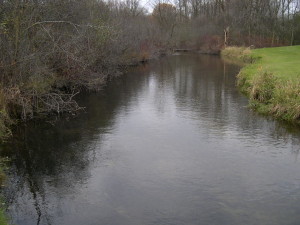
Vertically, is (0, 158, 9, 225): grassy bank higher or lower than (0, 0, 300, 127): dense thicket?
lower

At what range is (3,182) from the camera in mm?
9922

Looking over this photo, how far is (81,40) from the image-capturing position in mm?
19406

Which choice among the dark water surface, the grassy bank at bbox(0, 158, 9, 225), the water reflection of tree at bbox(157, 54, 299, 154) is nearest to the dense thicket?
the dark water surface

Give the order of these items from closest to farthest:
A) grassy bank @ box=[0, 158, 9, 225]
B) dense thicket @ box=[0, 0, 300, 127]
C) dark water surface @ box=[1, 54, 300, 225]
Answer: grassy bank @ box=[0, 158, 9, 225] < dark water surface @ box=[1, 54, 300, 225] < dense thicket @ box=[0, 0, 300, 127]

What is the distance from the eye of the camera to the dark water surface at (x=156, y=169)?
8.60 m

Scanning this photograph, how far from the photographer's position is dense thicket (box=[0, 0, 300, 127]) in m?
15.9

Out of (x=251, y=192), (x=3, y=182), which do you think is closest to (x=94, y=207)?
(x=3, y=182)

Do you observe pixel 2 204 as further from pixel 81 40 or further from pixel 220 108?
pixel 220 108

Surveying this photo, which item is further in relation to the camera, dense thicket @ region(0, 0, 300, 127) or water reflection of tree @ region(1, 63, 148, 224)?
dense thicket @ region(0, 0, 300, 127)

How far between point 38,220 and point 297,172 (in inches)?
294

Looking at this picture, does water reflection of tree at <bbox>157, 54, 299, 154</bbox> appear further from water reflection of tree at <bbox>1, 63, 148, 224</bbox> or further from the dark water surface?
water reflection of tree at <bbox>1, 63, 148, 224</bbox>

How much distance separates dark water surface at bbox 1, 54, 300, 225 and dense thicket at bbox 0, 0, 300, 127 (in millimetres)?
1870

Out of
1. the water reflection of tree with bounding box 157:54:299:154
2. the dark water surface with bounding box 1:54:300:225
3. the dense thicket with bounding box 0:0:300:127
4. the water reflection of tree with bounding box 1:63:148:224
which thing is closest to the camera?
the dark water surface with bounding box 1:54:300:225

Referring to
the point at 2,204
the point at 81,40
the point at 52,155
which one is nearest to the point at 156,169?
the point at 52,155
